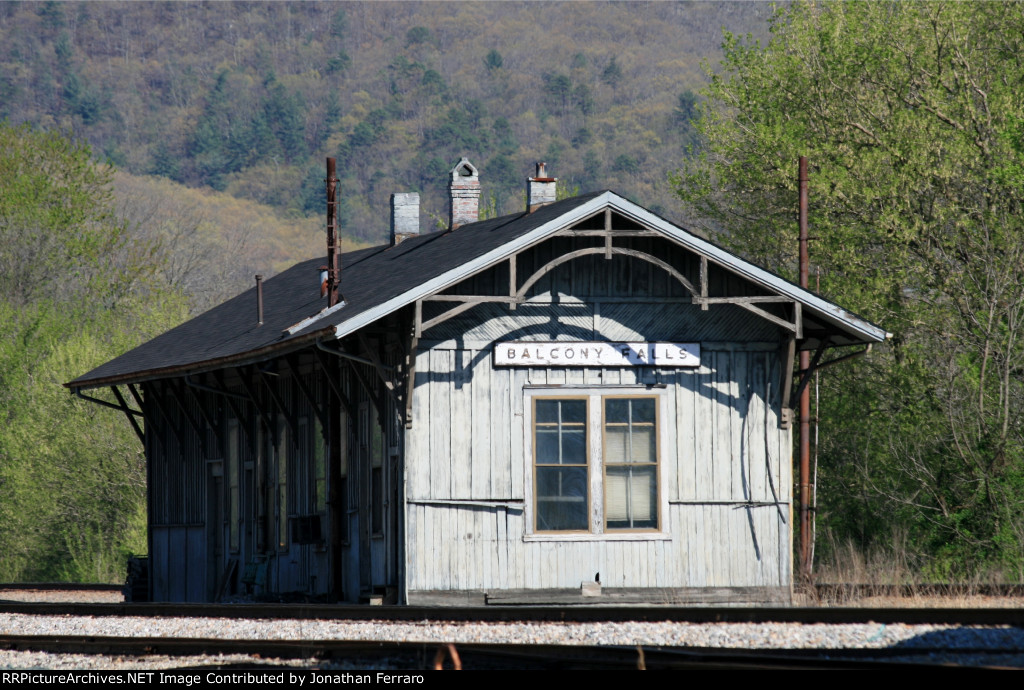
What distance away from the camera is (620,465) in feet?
56.0

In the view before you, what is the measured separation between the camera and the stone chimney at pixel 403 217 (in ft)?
79.3

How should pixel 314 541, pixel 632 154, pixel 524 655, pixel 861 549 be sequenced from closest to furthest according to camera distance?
1. pixel 524 655
2. pixel 314 541
3. pixel 861 549
4. pixel 632 154

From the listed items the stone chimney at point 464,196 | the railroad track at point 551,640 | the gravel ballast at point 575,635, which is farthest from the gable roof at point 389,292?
the gravel ballast at point 575,635

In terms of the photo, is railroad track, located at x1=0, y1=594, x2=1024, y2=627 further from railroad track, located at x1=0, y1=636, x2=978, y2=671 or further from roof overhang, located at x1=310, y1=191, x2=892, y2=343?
roof overhang, located at x1=310, y1=191, x2=892, y2=343

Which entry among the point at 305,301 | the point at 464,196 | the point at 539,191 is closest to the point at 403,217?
the point at 464,196

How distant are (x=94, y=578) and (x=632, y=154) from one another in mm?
100677

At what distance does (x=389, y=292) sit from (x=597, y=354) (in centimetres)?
267

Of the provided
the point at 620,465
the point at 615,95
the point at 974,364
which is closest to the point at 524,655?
the point at 620,465

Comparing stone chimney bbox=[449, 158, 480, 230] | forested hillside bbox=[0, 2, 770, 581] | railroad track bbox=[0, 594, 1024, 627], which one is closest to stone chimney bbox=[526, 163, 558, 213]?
stone chimney bbox=[449, 158, 480, 230]

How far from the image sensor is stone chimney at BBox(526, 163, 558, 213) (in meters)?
20.3

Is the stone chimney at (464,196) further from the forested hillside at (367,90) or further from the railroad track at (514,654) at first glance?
the forested hillside at (367,90)

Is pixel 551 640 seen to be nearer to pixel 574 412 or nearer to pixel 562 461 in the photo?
pixel 562 461

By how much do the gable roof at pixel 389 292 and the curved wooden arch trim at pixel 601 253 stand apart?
1.11ft

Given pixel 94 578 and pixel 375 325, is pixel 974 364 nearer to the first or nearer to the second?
pixel 375 325
